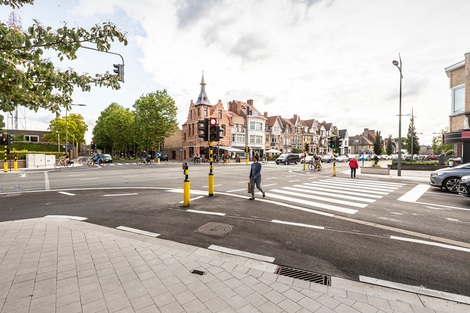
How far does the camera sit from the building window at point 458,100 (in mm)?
21625

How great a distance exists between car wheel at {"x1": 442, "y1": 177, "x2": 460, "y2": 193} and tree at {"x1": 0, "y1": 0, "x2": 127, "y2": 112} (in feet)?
49.9

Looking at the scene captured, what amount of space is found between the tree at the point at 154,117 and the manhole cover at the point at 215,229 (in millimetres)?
40827

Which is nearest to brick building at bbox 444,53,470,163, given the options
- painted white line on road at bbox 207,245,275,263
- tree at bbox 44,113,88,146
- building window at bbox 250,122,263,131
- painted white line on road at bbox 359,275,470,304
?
painted white line on road at bbox 359,275,470,304

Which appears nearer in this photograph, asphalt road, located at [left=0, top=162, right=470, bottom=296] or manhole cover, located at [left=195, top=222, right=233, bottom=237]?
asphalt road, located at [left=0, top=162, right=470, bottom=296]

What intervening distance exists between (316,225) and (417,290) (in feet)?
9.38

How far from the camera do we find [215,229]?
18.9 ft

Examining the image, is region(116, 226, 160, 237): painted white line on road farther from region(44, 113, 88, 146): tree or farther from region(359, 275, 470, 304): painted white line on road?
region(44, 113, 88, 146): tree

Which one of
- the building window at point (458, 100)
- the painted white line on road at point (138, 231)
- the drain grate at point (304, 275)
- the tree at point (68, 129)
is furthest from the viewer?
the tree at point (68, 129)

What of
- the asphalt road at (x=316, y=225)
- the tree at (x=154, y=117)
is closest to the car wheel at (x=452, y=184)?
the asphalt road at (x=316, y=225)

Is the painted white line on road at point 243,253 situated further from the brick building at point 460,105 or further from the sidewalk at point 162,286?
the brick building at point 460,105

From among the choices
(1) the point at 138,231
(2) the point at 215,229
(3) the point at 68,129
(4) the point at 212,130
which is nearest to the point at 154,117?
(3) the point at 68,129

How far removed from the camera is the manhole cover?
551 centimetres

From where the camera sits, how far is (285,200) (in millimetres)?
9242

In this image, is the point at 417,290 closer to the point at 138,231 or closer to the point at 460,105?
the point at 138,231
